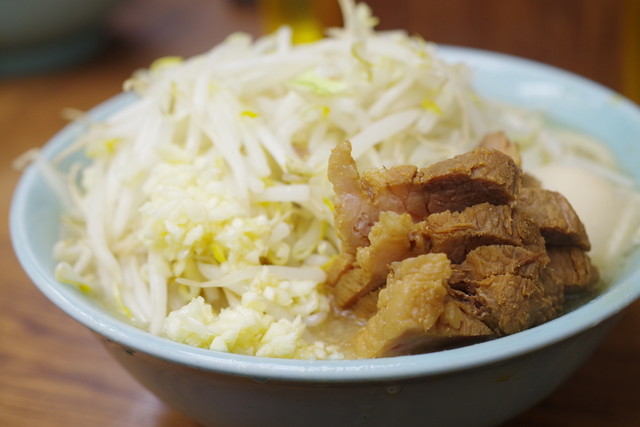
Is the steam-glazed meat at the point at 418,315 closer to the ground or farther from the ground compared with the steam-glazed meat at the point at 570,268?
farther from the ground

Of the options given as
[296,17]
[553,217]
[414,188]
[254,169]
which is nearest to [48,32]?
[296,17]

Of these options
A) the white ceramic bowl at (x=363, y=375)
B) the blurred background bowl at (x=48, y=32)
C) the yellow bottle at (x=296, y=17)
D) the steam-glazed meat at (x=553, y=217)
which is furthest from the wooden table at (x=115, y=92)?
the yellow bottle at (x=296, y=17)

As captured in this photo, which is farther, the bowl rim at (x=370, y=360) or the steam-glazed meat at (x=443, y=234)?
the steam-glazed meat at (x=443, y=234)

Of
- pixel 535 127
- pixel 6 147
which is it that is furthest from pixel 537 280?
pixel 6 147

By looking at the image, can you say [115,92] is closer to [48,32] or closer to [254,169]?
[48,32]

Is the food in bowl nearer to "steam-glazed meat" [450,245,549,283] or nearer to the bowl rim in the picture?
the bowl rim

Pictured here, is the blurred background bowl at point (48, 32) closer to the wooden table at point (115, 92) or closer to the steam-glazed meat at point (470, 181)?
the wooden table at point (115, 92)
